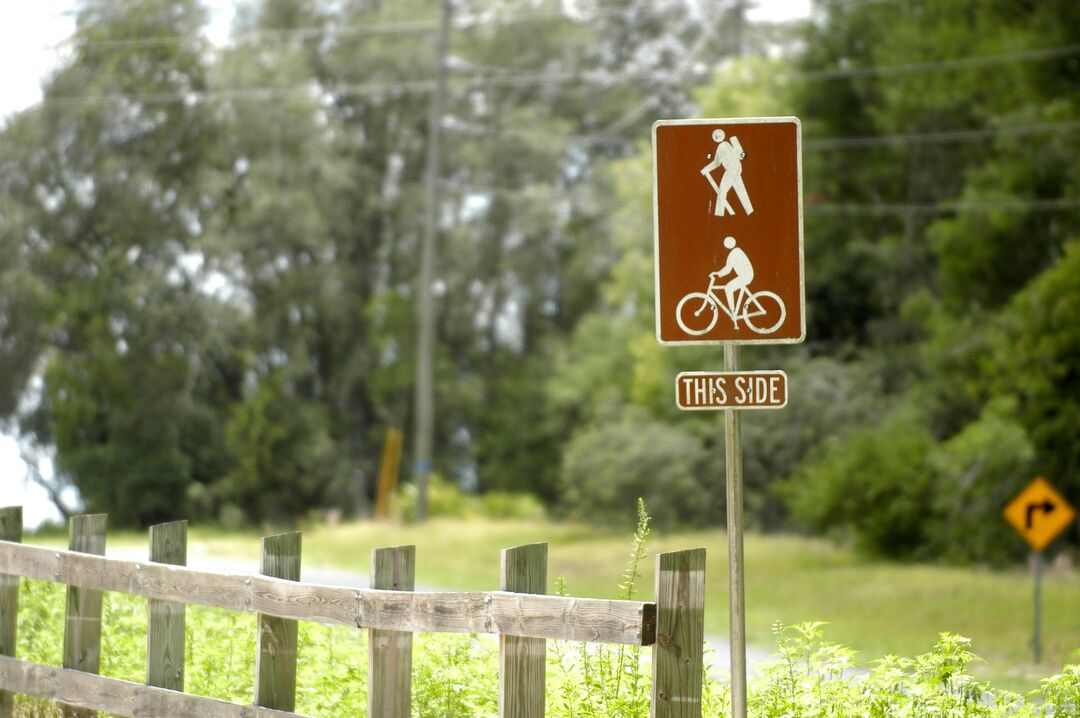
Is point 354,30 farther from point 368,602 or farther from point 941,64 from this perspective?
point 368,602

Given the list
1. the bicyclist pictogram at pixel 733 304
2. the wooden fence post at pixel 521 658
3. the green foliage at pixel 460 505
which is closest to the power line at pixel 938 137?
the green foliage at pixel 460 505

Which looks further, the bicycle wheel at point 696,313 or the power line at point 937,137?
the power line at point 937,137

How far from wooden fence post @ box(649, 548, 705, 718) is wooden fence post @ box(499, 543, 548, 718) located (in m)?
0.63

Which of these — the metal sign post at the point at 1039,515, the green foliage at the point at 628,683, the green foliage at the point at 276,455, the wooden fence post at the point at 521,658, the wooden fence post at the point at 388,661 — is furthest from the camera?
the green foliage at the point at 276,455

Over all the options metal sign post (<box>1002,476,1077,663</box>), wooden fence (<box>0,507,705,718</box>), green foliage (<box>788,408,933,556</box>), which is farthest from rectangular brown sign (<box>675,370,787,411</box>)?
green foliage (<box>788,408,933,556</box>)

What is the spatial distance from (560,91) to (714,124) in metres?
47.4

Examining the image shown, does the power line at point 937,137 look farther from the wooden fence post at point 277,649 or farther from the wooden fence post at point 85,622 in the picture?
the wooden fence post at point 277,649

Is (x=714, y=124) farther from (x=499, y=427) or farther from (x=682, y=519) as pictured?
(x=499, y=427)

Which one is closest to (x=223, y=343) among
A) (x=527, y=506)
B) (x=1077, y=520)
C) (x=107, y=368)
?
(x=107, y=368)

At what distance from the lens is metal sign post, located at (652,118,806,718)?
221 inches

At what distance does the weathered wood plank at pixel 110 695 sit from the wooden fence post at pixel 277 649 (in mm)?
124

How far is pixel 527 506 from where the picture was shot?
140 feet

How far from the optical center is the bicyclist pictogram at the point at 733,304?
5.61m

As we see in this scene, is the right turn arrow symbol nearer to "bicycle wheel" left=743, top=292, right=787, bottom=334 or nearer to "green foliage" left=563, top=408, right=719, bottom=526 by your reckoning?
"bicycle wheel" left=743, top=292, right=787, bottom=334
